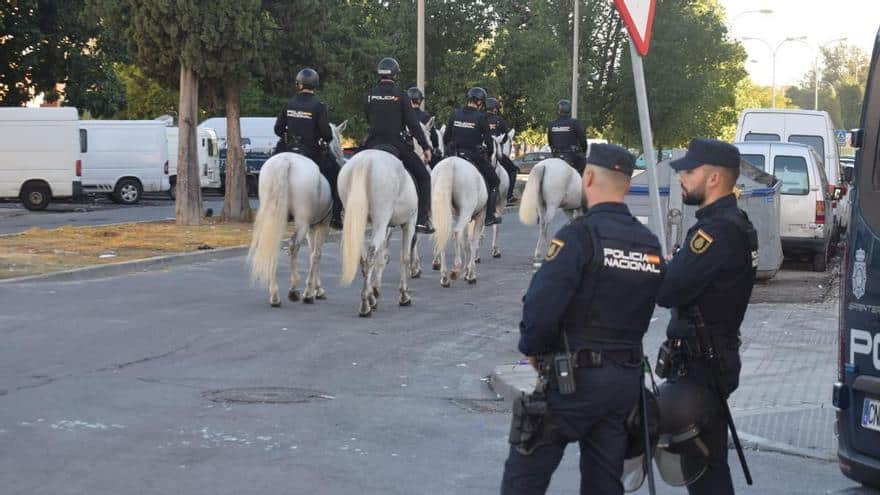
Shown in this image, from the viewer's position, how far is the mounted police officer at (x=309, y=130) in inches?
617

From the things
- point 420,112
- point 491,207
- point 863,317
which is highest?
point 420,112

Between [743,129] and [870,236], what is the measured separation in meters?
25.5

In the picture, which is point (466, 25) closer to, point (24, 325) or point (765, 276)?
point (765, 276)

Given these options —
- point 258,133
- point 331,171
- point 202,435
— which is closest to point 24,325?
point 331,171

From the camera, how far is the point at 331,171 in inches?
634

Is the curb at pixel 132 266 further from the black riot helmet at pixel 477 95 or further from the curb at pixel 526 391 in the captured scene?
the curb at pixel 526 391

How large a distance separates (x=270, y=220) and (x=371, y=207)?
110cm

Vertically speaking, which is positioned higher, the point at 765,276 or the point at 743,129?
the point at 743,129

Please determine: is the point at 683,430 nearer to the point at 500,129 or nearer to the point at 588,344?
the point at 588,344

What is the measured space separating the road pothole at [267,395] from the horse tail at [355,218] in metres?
3.91

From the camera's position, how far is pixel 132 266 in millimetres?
19672

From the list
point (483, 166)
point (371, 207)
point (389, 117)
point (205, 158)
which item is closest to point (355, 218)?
point (371, 207)

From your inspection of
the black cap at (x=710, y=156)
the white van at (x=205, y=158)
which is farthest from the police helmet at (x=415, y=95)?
the white van at (x=205, y=158)

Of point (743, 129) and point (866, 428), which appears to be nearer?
point (866, 428)
